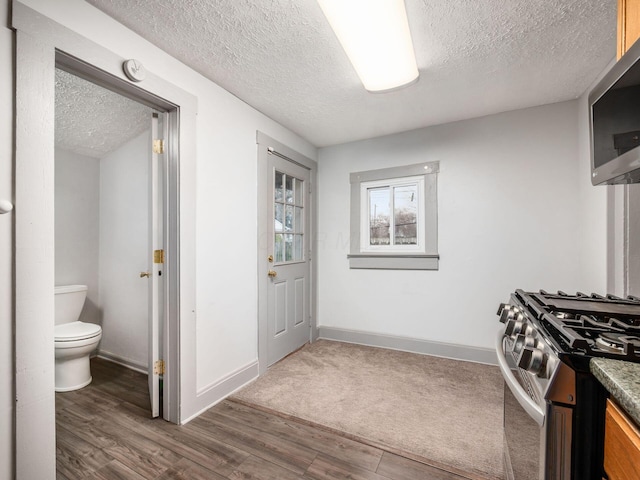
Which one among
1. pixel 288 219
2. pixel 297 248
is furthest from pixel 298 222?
pixel 297 248

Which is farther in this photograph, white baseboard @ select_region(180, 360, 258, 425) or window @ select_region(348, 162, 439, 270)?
window @ select_region(348, 162, 439, 270)

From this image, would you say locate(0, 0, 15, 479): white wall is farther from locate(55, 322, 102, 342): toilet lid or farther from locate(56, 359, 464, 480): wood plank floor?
locate(55, 322, 102, 342): toilet lid

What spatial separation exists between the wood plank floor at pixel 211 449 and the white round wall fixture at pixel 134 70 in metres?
2.05

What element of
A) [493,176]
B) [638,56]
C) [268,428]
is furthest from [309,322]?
[638,56]

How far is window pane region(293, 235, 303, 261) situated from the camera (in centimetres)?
312

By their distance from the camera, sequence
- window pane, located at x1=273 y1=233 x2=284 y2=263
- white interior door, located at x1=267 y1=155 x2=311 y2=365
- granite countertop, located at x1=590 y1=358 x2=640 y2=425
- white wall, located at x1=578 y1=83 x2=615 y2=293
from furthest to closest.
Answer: window pane, located at x1=273 y1=233 x2=284 y2=263, white interior door, located at x1=267 y1=155 x2=311 y2=365, white wall, located at x1=578 y1=83 x2=615 y2=293, granite countertop, located at x1=590 y1=358 x2=640 y2=425

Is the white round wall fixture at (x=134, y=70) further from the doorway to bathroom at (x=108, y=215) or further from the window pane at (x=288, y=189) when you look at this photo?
the window pane at (x=288, y=189)

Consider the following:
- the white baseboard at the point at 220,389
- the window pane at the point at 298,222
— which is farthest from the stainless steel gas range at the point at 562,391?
the window pane at the point at 298,222

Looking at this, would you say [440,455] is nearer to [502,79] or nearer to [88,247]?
[502,79]

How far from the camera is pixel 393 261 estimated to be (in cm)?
307

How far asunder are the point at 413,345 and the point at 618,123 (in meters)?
2.48

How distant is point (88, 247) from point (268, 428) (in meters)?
2.61

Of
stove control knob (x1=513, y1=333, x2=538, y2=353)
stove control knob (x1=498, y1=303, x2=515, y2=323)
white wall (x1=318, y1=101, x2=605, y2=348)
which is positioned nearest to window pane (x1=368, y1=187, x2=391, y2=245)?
white wall (x1=318, y1=101, x2=605, y2=348)

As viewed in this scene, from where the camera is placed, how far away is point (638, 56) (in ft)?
2.84
